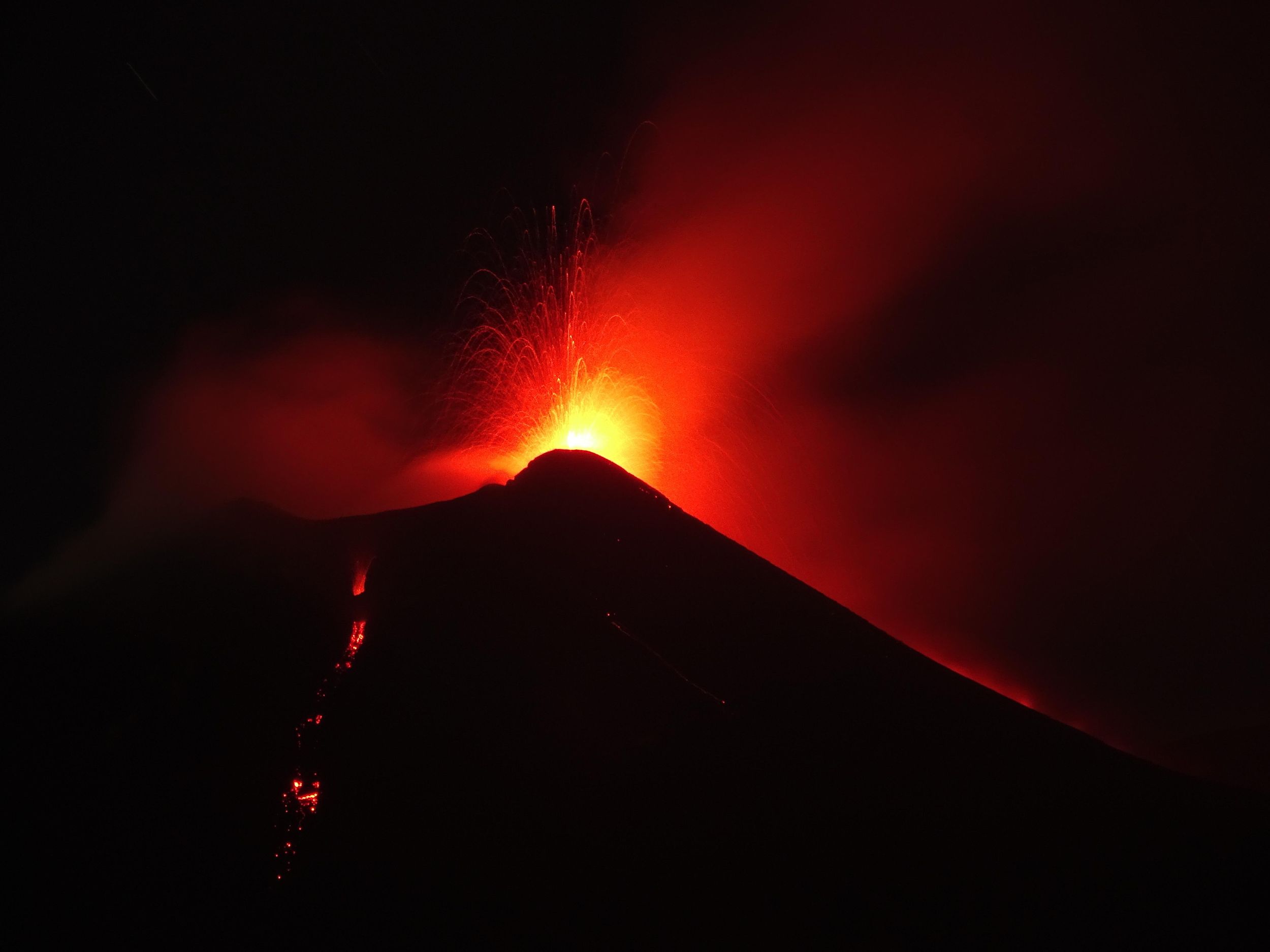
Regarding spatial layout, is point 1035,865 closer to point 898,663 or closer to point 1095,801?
point 1095,801

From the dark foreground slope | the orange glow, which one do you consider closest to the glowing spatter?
the dark foreground slope

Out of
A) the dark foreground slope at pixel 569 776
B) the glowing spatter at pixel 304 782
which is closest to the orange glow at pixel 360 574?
the dark foreground slope at pixel 569 776

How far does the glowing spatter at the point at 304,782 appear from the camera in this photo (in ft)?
31.2

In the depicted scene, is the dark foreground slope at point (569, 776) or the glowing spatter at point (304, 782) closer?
the dark foreground slope at point (569, 776)

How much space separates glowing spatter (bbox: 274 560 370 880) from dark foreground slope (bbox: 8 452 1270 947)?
0.14 metres

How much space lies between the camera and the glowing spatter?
375 inches

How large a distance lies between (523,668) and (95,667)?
6355mm

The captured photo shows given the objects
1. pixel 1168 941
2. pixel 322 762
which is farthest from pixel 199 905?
pixel 1168 941

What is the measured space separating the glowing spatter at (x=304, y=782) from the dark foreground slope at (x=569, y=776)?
14 cm

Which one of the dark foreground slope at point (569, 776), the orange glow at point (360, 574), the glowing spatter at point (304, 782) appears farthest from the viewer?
the orange glow at point (360, 574)

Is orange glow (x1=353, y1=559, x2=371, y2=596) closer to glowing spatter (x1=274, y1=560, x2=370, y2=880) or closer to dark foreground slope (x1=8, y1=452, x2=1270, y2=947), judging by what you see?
dark foreground slope (x1=8, y1=452, x2=1270, y2=947)

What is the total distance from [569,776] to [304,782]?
3.31m

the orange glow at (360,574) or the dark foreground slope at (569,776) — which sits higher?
the orange glow at (360,574)

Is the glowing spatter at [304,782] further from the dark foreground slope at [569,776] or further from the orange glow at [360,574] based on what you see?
the orange glow at [360,574]
